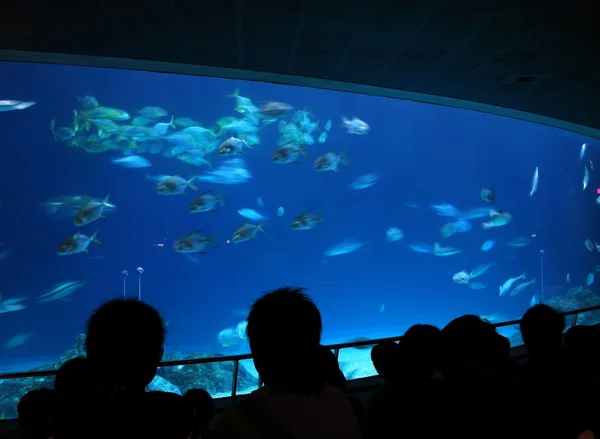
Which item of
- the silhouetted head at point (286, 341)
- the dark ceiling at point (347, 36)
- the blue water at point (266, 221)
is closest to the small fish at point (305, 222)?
A: the dark ceiling at point (347, 36)

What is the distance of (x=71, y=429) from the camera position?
945 millimetres

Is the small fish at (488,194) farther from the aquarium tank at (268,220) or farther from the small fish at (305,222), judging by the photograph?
the small fish at (305,222)

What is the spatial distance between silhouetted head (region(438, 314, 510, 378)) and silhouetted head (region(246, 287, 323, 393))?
45 centimetres

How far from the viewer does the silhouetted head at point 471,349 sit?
1.21 metres

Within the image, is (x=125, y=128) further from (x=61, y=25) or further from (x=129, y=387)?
(x=129, y=387)

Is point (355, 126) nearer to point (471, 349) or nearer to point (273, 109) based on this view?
point (273, 109)

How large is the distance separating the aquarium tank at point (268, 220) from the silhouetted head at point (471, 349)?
33.7ft

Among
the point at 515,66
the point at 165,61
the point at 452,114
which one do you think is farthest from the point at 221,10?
the point at 452,114

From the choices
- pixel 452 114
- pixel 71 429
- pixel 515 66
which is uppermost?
pixel 452 114

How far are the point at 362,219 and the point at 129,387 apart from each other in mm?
33441

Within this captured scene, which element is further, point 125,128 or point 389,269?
point 389,269

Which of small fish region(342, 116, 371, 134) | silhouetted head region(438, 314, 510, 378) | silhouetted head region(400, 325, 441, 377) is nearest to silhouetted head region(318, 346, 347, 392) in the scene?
silhouetted head region(400, 325, 441, 377)

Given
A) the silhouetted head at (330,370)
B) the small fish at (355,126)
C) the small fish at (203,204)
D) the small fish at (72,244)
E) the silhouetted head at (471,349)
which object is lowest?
the silhouetted head at (330,370)

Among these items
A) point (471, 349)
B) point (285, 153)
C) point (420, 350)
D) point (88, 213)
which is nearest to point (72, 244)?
point (88, 213)
